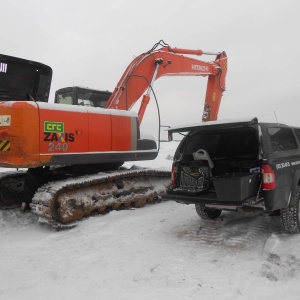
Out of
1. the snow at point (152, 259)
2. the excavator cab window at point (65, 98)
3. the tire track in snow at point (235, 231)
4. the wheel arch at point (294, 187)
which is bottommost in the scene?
the snow at point (152, 259)

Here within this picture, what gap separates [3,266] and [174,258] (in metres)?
2.15

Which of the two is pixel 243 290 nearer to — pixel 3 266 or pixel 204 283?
pixel 204 283

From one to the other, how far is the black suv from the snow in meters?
0.52

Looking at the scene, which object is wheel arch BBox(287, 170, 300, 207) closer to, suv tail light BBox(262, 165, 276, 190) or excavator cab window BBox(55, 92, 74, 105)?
suv tail light BBox(262, 165, 276, 190)

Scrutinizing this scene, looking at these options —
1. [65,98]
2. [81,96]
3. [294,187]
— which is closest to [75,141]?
[81,96]

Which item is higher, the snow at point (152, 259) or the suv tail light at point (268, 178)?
the suv tail light at point (268, 178)

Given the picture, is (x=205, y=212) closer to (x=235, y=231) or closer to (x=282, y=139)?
(x=235, y=231)

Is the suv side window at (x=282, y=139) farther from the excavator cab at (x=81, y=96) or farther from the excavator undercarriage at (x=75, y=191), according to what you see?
the excavator cab at (x=81, y=96)

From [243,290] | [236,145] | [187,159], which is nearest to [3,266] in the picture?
[243,290]

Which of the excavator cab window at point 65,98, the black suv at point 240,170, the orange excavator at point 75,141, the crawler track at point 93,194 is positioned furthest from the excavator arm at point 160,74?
the black suv at point 240,170

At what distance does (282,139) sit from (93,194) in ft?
11.9

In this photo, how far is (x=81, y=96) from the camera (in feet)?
28.6

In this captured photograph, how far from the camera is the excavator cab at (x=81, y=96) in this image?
8547mm

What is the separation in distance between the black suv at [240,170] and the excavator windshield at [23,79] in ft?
8.48
